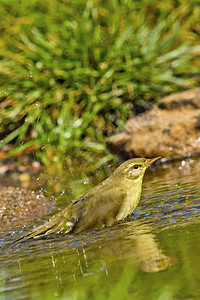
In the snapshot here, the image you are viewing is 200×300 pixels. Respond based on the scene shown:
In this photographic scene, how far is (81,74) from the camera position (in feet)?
32.3

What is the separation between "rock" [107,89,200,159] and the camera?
8.91 metres

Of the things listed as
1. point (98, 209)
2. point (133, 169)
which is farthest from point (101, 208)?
point (133, 169)

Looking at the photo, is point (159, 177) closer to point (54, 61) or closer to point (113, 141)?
point (113, 141)

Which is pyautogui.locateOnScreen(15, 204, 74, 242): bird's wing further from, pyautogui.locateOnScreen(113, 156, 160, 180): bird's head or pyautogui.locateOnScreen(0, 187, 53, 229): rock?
pyautogui.locateOnScreen(0, 187, 53, 229): rock

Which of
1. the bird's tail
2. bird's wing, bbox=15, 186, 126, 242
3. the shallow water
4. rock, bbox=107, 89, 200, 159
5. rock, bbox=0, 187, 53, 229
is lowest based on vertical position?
rock, bbox=107, 89, 200, 159

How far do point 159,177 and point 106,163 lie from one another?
1423mm

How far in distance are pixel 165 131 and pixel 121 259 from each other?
5485mm

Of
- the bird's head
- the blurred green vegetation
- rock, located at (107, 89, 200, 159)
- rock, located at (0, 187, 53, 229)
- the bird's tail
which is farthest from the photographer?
the blurred green vegetation

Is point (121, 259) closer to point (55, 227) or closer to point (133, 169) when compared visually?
point (55, 227)

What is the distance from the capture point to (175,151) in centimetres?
895

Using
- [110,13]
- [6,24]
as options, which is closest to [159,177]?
[110,13]

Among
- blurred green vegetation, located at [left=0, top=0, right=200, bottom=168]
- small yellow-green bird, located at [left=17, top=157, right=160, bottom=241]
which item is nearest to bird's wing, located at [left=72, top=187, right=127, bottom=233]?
small yellow-green bird, located at [left=17, top=157, right=160, bottom=241]

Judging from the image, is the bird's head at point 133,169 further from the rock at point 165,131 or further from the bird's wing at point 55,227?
the rock at point 165,131

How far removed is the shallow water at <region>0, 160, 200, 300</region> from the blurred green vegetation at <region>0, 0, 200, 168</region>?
12.3 feet
